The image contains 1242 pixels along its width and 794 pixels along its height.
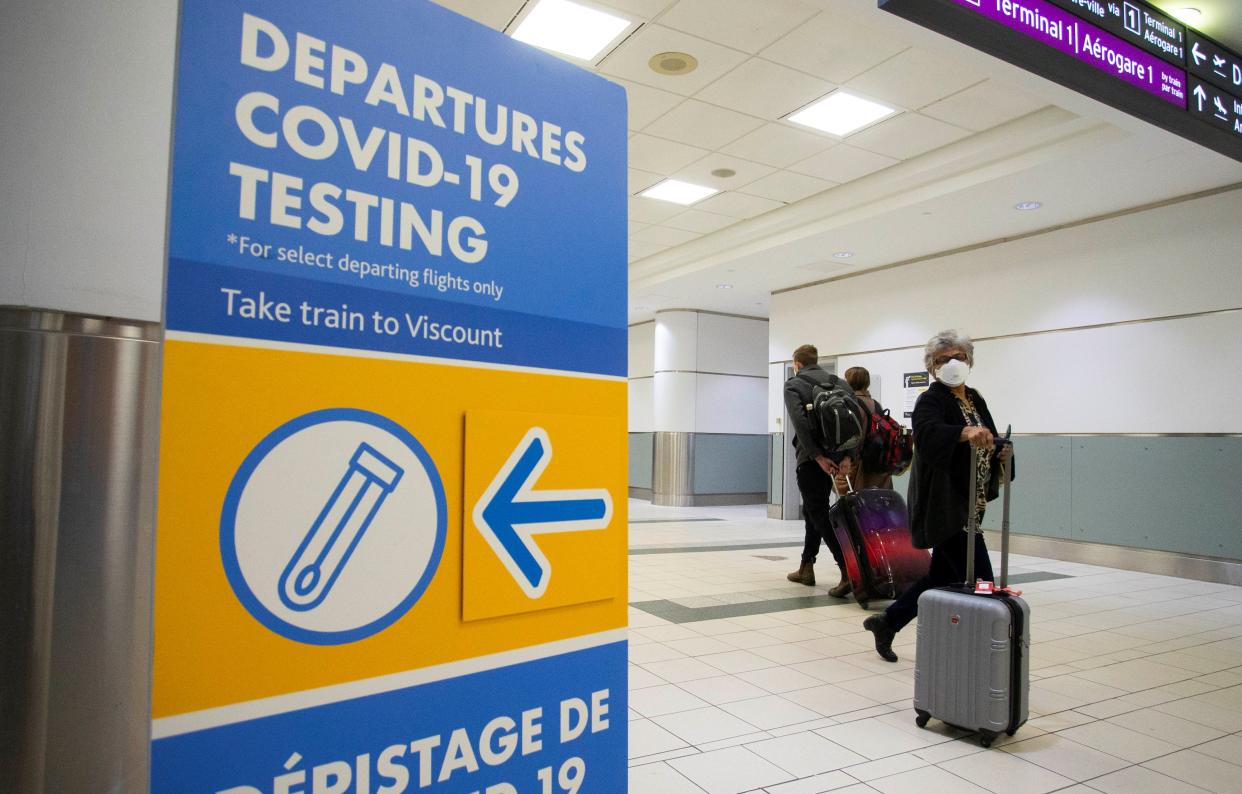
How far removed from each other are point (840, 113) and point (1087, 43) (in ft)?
8.32

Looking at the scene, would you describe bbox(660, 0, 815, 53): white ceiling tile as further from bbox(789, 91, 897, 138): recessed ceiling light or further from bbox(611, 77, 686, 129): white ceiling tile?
bbox(789, 91, 897, 138): recessed ceiling light

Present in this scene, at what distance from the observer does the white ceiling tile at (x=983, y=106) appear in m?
5.22

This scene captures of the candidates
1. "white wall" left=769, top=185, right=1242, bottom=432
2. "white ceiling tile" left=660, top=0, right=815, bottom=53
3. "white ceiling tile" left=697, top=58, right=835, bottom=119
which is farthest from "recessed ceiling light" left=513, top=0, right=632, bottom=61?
"white wall" left=769, top=185, right=1242, bottom=432

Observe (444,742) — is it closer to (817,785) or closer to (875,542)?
(817,785)

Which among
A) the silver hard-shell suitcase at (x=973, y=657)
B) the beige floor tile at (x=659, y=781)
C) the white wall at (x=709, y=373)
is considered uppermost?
the white wall at (x=709, y=373)

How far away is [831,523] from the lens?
15.5ft

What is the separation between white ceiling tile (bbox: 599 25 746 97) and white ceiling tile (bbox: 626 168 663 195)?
159 centimetres

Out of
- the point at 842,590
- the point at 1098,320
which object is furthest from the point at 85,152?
the point at 1098,320

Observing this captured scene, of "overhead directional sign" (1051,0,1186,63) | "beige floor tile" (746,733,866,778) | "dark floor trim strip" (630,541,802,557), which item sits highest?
"overhead directional sign" (1051,0,1186,63)

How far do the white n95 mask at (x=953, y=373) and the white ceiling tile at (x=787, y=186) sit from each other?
4.27 metres

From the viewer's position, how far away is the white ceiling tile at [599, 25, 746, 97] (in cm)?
461

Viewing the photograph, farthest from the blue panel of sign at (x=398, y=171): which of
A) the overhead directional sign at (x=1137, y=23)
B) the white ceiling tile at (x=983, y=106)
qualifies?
the white ceiling tile at (x=983, y=106)

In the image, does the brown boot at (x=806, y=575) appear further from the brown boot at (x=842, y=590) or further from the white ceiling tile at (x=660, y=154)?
the white ceiling tile at (x=660, y=154)

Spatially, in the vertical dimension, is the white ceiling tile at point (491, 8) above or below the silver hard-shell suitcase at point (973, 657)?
above
